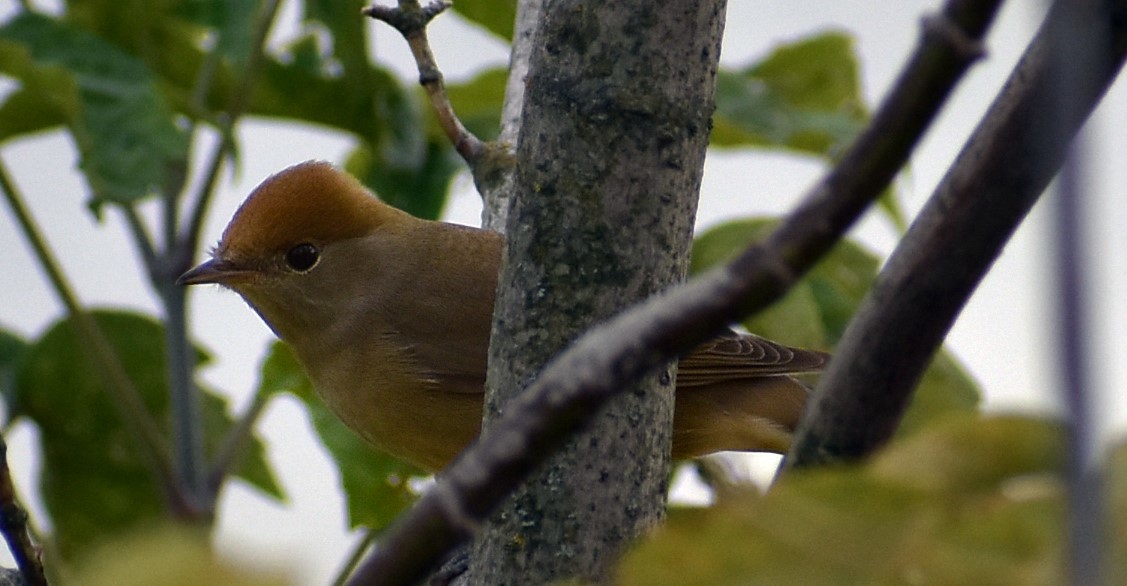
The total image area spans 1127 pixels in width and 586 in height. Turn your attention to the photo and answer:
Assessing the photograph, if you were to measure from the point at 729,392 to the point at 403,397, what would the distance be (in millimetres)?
812

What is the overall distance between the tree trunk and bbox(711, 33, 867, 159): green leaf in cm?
155

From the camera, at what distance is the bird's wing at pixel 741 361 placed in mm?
3143

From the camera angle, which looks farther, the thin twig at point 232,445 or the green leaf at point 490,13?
the green leaf at point 490,13

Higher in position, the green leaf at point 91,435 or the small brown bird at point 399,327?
the small brown bird at point 399,327

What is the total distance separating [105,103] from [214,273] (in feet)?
1.53

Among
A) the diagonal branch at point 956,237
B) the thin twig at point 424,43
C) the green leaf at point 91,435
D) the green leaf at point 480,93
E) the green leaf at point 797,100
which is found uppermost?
the diagonal branch at point 956,237

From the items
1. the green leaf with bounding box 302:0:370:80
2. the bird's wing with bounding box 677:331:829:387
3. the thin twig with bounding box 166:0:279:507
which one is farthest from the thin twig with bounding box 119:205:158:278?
the bird's wing with bounding box 677:331:829:387

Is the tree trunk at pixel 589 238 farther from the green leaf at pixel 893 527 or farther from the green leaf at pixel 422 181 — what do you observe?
→ the green leaf at pixel 422 181

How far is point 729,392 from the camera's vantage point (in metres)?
3.25

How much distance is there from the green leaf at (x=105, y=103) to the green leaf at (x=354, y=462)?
1.65ft

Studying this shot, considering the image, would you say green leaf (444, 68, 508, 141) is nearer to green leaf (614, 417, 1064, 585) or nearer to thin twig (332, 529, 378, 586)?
thin twig (332, 529, 378, 586)

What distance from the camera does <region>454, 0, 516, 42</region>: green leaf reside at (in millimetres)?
3412

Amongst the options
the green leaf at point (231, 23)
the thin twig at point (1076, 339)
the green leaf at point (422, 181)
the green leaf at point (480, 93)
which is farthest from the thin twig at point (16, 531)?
the green leaf at point (480, 93)

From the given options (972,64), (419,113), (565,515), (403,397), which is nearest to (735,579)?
(972,64)
